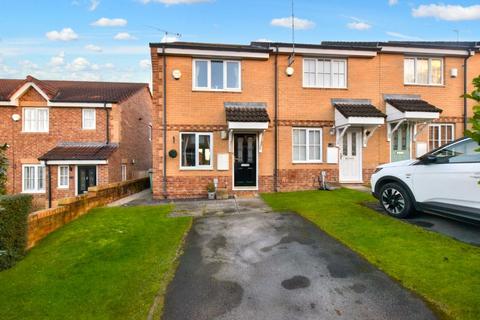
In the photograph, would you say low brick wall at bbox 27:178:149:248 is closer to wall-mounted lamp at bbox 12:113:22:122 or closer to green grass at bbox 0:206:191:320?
green grass at bbox 0:206:191:320

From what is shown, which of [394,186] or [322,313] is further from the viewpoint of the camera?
[394,186]

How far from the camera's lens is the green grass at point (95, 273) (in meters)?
3.48

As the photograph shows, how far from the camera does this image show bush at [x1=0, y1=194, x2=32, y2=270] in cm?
512

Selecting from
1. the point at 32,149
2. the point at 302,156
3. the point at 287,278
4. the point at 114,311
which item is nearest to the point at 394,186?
the point at 287,278

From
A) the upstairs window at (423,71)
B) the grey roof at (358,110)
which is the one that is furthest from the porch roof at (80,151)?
Result: the upstairs window at (423,71)

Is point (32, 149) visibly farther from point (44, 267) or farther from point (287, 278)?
point (287, 278)

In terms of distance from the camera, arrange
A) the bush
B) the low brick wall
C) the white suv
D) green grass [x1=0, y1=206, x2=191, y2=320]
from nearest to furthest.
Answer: green grass [x1=0, y1=206, x2=191, y2=320]
the bush
the white suv
the low brick wall

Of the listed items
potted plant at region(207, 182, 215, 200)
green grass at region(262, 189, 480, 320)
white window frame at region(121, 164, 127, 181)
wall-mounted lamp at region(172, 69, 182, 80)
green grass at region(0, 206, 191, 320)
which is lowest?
green grass at region(0, 206, 191, 320)

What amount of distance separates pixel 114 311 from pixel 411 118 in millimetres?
12527

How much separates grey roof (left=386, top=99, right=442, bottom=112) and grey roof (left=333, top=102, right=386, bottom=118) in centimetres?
80

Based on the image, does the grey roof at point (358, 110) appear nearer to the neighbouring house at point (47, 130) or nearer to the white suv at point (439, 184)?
the white suv at point (439, 184)

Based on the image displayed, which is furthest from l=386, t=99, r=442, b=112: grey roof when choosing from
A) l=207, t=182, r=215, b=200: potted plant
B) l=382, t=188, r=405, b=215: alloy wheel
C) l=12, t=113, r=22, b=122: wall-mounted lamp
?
l=12, t=113, r=22, b=122: wall-mounted lamp

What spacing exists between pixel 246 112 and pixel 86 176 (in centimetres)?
1046

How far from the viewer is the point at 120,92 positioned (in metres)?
18.6
